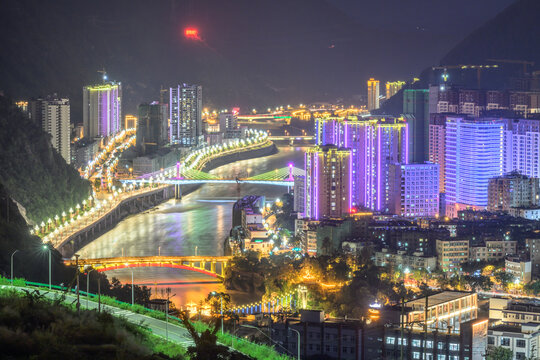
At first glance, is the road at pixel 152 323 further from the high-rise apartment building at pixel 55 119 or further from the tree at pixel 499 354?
the high-rise apartment building at pixel 55 119

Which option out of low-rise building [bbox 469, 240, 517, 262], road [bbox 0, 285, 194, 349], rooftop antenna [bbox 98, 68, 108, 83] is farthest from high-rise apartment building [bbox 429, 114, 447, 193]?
road [bbox 0, 285, 194, 349]

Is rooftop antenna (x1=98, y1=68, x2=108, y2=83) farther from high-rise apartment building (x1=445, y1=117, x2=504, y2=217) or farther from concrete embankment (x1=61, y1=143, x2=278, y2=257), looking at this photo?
high-rise apartment building (x1=445, y1=117, x2=504, y2=217)

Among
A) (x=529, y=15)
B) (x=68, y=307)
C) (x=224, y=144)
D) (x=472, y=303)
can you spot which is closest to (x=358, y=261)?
(x=472, y=303)

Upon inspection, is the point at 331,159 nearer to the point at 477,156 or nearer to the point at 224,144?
the point at 477,156

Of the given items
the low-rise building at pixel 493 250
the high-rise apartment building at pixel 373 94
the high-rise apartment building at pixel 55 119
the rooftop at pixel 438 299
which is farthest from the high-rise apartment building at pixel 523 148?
the high-rise apartment building at pixel 373 94

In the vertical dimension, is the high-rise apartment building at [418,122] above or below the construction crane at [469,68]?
below

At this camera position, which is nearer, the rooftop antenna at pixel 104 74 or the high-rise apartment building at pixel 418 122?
the high-rise apartment building at pixel 418 122

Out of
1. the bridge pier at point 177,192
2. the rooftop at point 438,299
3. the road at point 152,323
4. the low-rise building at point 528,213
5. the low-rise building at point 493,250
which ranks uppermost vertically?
the bridge pier at point 177,192

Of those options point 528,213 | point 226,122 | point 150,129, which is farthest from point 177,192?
point 226,122
